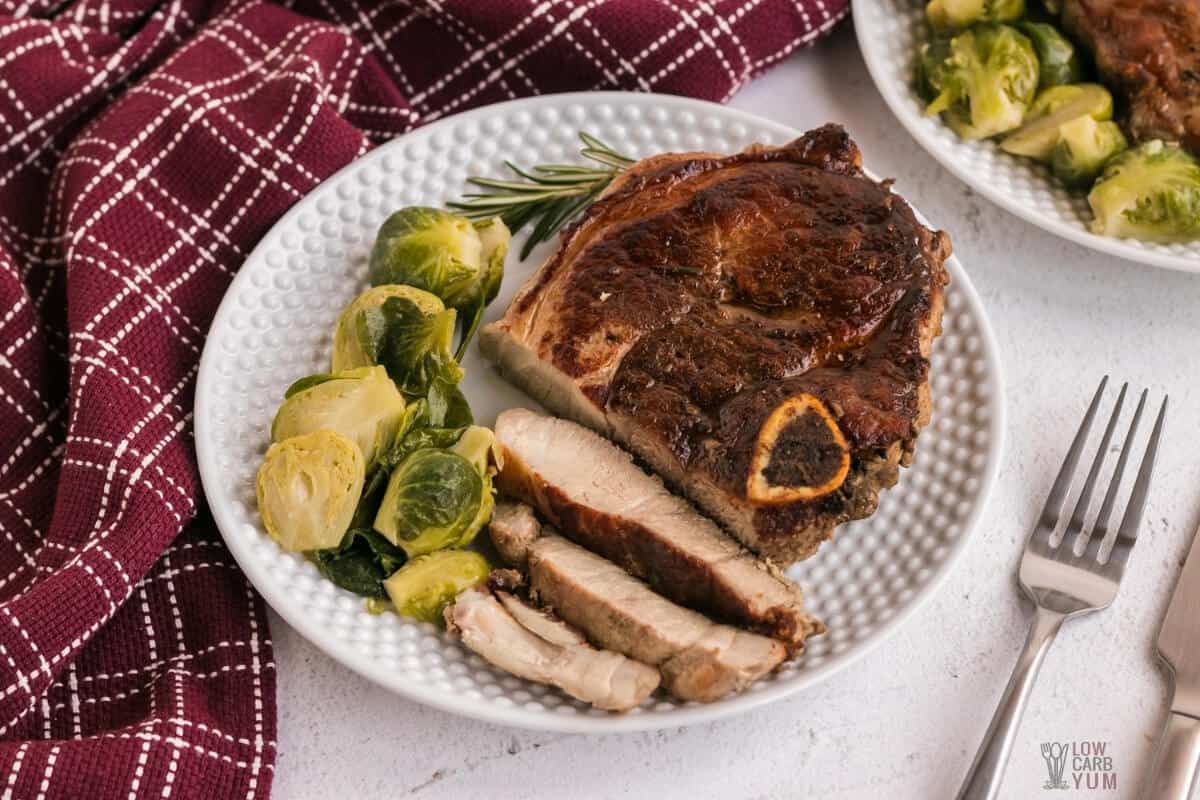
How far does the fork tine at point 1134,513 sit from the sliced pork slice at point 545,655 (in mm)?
1580

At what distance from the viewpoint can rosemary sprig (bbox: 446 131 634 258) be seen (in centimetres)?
456

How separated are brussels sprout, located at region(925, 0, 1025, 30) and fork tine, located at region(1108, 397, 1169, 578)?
5.87 feet

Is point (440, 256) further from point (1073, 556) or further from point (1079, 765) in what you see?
point (1079, 765)

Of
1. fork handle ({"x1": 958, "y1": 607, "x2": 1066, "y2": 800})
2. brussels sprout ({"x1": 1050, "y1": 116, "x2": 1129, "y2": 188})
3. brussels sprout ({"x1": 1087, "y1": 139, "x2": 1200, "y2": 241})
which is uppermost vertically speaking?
brussels sprout ({"x1": 1050, "y1": 116, "x2": 1129, "y2": 188})

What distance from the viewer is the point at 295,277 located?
4.37 m

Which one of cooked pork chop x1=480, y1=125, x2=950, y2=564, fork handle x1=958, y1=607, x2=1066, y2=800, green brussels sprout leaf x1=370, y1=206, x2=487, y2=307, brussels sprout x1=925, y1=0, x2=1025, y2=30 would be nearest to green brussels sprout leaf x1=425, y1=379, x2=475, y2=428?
cooked pork chop x1=480, y1=125, x2=950, y2=564

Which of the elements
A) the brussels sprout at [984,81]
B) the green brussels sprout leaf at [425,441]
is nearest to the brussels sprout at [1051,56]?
the brussels sprout at [984,81]

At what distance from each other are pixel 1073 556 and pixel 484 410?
6.48ft

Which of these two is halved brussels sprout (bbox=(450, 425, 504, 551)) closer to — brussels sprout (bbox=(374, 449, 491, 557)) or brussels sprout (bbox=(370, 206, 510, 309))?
brussels sprout (bbox=(374, 449, 491, 557))

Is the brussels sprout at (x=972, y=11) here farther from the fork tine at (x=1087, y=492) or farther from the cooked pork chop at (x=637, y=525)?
the cooked pork chop at (x=637, y=525)

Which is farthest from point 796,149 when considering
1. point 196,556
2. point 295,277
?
point 196,556

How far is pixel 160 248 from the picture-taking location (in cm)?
436

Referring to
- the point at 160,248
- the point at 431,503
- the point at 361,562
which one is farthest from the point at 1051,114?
the point at 160,248

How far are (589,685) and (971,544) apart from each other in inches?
58.4
